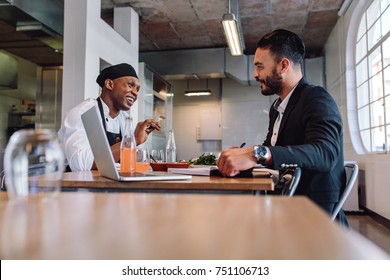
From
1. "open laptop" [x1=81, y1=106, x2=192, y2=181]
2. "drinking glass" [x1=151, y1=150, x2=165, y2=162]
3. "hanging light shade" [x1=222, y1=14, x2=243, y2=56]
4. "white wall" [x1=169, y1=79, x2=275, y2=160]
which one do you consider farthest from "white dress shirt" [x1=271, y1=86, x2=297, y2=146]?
"white wall" [x1=169, y1=79, x2=275, y2=160]

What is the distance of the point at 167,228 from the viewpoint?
16.9 inches

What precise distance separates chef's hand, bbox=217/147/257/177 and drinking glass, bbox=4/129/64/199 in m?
0.71

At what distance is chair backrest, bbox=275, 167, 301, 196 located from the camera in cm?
122

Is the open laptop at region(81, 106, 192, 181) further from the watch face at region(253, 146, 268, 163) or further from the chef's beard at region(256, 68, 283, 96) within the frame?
the chef's beard at region(256, 68, 283, 96)

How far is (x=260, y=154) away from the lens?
133 centimetres

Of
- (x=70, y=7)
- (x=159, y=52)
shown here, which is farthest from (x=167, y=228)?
(x=159, y=52)

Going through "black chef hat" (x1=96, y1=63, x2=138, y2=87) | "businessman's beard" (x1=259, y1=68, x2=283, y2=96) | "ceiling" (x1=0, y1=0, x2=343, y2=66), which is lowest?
"businessman's beard" (x1=259, y1=68, x2=283, y2=96)

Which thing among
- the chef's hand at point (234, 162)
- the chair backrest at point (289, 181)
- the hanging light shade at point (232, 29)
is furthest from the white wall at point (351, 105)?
the chef's hand at point (234, 162)

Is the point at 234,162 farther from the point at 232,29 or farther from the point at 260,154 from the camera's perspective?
the point at 232,29

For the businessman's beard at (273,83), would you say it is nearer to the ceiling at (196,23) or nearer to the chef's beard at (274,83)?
the chef's beard at (274,83)

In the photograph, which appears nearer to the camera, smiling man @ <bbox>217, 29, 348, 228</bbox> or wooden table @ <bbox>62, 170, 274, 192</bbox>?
wooden table @ <bbox>62, 170, 274, 192</bbox>

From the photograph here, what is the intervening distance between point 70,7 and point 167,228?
12.8ft

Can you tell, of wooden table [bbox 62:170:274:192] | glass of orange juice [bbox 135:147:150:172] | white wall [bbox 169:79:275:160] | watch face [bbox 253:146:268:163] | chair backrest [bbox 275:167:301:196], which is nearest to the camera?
wooden table [bbox 62:170:274:192]

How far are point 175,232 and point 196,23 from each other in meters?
5.82
